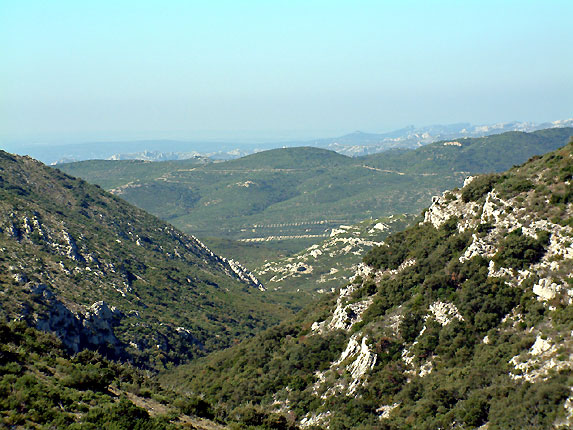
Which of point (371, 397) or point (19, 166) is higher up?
point (19, 166)

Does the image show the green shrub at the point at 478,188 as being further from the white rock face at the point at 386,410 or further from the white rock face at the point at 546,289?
the white rock face at the point at 386,410

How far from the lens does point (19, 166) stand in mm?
129875

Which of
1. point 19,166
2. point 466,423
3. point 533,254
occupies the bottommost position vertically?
point 466,423

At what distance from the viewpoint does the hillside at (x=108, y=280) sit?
68.4 m

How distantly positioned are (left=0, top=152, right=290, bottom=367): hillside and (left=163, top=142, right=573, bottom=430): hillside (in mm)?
16669

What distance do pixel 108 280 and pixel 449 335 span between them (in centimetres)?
6635

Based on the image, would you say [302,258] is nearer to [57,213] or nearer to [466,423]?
[57,213]

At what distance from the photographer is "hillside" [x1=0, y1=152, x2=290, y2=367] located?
6844 centimetres

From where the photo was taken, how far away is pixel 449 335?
45.1 m

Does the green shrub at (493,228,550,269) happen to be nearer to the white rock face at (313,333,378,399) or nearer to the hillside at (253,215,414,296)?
the white rock face at (313,333,378,399)

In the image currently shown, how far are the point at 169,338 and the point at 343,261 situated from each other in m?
101

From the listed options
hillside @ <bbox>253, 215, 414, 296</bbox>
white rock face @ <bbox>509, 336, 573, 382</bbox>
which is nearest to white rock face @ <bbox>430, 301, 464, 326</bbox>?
white rock face @ <bbox>509, 336, 573, 382</bbox>

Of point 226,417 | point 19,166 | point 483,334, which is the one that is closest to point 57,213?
point 19,166

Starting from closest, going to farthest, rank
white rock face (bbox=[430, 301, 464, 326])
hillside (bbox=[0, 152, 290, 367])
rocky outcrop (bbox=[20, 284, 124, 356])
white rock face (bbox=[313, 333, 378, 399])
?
white rock face (bbox=[313, 333, 378, 399]) < white rock face (bbox=[430, 301, 464, 326]) < rocky outcrop (bbox=[20, 284, 124, 356]) < hillside (bbox=[0, 152, 290, 367])
